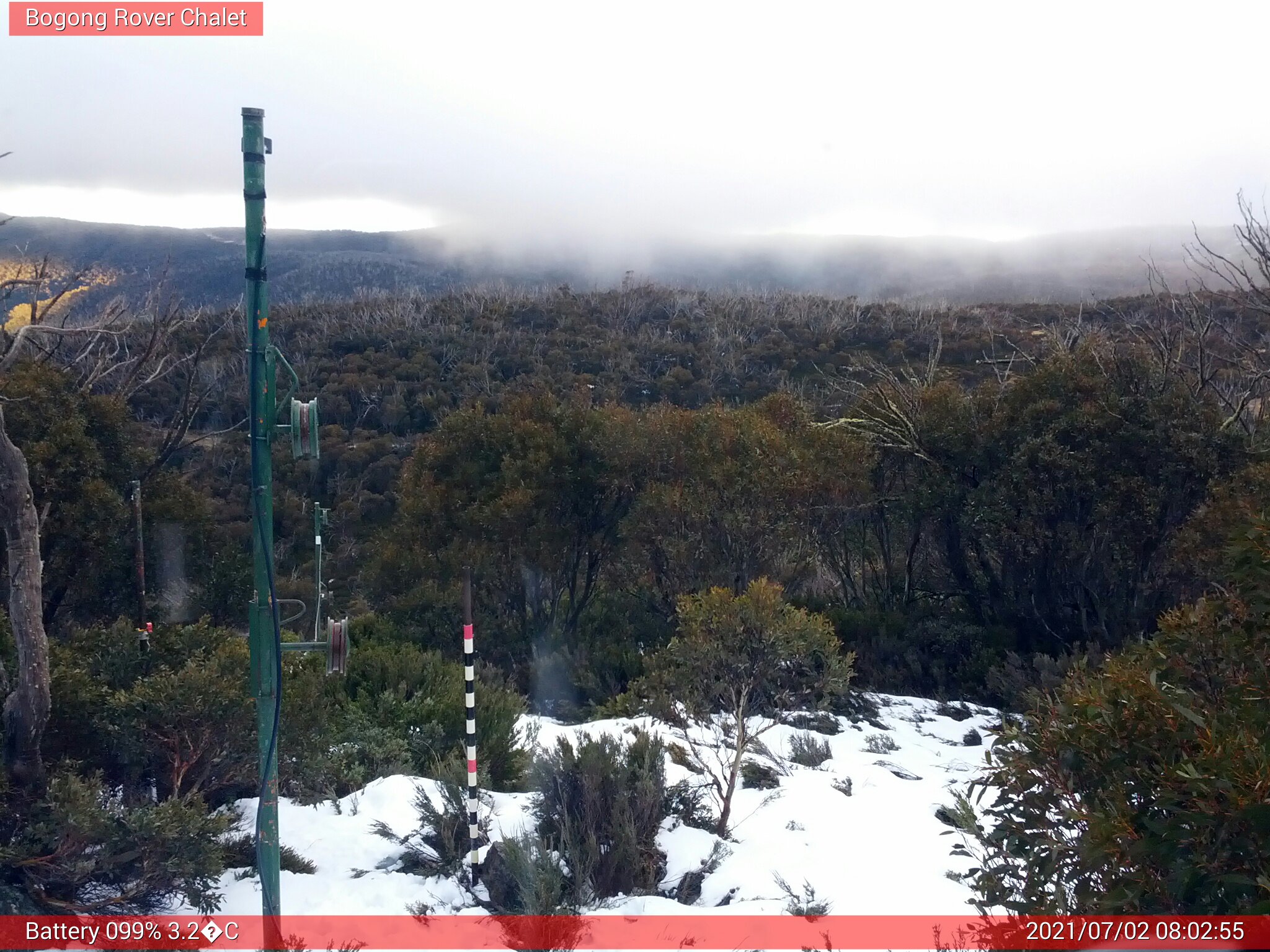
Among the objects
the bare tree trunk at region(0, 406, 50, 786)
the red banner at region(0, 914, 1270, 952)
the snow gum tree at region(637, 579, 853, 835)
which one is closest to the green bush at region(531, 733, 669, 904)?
the red banner at region(0, 914, 1270, 952)

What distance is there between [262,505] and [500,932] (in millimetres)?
2360

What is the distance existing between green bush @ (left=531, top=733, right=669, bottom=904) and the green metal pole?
5.26 ft

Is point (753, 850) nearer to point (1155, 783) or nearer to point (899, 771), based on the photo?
point (899, 771)

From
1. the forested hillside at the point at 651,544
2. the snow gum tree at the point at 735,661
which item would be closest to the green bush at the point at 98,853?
the forested hillside at the point at 651,544

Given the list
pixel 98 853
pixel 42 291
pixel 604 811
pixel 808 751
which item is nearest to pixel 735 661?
pixel 604 811

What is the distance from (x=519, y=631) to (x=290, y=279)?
2021 cm

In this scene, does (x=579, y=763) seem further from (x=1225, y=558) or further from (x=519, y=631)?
(x=519, y=631)

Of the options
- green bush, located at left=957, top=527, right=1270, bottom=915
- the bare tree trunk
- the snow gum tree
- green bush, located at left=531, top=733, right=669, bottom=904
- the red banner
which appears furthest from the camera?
the snow gum tree

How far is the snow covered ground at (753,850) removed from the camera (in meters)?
4.65

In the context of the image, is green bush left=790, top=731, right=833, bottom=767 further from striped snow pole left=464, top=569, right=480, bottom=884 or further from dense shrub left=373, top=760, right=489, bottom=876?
striped snow pole left=464, top=569, right=480, bottom=884

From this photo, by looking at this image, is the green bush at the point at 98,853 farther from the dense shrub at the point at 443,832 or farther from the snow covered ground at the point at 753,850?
the dense shrub at the point at 443,832

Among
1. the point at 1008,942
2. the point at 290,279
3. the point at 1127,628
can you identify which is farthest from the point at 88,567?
the point at 290,279

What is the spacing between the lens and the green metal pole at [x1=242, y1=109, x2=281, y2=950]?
3.62 m

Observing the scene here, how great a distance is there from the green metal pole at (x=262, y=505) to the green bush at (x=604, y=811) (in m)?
1.60
